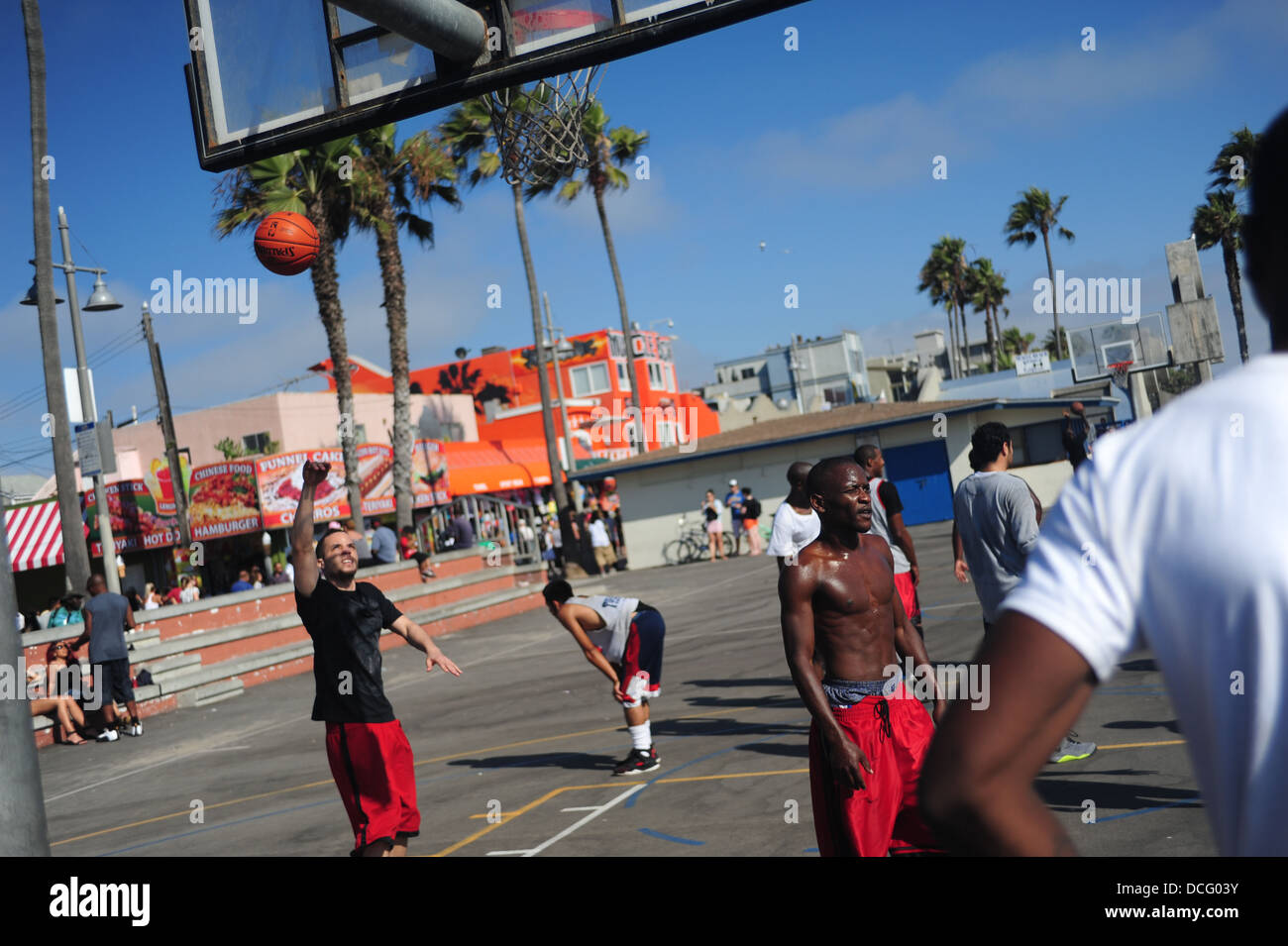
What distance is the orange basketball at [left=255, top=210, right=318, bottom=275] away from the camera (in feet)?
28.9

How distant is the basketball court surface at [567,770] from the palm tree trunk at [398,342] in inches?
272

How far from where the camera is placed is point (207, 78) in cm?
550

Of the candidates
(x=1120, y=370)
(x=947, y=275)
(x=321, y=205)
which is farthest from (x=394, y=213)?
(x=947, y=275)

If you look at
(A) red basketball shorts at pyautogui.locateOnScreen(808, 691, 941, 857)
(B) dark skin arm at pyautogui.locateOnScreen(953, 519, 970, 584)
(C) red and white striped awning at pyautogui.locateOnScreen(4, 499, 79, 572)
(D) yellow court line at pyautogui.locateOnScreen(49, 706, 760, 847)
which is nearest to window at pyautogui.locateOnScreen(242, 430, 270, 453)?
(C) red and white striped awning at pyautogui.locateOnScreen(4, 499, 79, 572)

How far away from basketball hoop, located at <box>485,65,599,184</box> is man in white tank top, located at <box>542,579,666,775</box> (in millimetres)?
3403

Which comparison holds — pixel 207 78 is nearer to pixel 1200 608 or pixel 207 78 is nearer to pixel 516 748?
pixel 1200 608

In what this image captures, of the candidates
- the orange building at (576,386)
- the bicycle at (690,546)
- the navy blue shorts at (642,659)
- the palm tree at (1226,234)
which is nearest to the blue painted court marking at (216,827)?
the navy blue shorts at (642,659)

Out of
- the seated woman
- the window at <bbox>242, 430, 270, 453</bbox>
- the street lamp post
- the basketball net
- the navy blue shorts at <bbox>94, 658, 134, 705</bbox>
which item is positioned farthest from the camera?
the window at <bbox>242, 430, 270, 453</bbox>

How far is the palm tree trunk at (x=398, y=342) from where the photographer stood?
24266mm

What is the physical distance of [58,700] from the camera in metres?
14.9

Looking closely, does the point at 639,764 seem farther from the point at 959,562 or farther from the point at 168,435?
the point at 168,435

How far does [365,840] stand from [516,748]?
476cm

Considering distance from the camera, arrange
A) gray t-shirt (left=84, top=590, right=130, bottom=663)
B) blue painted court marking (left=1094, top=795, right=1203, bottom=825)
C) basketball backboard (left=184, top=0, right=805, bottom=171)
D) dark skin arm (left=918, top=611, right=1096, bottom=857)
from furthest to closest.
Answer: gray t-shirt (left=84, top=590, right=130, bottom=663)
blue painted court marking (left=1094, top=795, right=1203, bottom=825)
basketball backboard (left=184, top=0, right=805, bottom=171)
dark skin arm (left=918, top=611, right=1096, bottom=857)

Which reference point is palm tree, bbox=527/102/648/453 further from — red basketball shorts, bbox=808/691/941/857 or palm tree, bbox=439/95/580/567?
red basketball shorts, bbox=808/691/941/857
